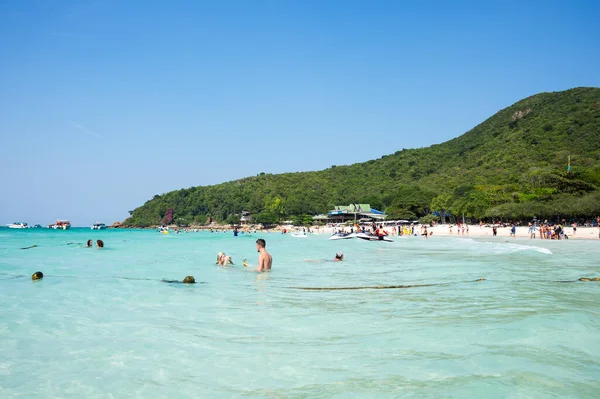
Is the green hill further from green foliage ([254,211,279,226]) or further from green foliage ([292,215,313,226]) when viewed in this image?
green foliage ([292,215,313,226])

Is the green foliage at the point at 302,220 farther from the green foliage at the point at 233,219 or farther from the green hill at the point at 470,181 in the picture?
the green foliage at the point at 233,219

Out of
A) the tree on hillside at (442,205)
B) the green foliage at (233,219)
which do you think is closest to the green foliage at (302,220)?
the green foliage at (233,219)

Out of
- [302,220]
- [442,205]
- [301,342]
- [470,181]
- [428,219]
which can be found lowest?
[301,342]

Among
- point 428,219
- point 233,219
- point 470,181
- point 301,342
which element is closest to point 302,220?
point 233,219

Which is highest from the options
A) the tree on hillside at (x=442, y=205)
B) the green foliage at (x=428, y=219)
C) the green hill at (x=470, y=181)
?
the green hill at (x=470, y=181)

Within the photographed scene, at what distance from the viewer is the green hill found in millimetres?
65000

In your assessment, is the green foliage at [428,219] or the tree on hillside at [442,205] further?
the green foliage at [428,219]

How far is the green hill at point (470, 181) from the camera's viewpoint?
65000mm

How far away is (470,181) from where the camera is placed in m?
96.7

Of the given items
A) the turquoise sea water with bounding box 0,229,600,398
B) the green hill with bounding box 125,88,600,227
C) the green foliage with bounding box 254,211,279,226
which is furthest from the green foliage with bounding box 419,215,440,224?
the turquoise sea water with bounding box 0,229,600,398

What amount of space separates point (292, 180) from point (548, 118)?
3075 inches

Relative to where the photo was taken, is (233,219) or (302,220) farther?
(233,219)

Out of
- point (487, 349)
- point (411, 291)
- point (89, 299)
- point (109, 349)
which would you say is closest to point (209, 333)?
point (109, 349)

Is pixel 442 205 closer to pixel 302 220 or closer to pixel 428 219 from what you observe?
pixel 428 219
